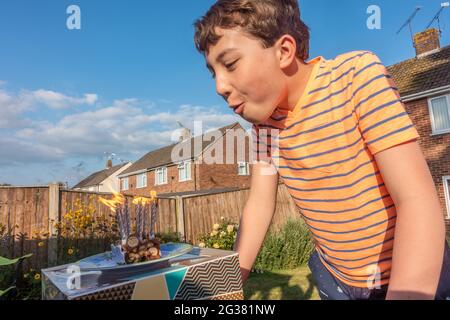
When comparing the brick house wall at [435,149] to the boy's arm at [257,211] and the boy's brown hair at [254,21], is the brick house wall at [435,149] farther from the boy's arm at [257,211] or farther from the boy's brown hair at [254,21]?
the boy's brown hair at [254,21]

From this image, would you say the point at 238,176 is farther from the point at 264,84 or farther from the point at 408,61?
the point at 264,84

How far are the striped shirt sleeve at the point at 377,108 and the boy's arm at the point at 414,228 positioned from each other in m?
0.03

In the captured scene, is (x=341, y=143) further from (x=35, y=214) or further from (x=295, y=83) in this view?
(x=35, y=214)

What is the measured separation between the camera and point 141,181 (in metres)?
39.1

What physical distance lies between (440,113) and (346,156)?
55.2ft

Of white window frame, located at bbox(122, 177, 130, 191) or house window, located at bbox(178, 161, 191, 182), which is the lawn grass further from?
white window frame, located at bbox(122, 177, 130, 191)

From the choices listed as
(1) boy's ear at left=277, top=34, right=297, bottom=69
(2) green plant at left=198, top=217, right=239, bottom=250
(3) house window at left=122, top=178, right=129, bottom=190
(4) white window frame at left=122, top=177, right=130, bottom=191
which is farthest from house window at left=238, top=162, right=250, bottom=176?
(1) boy's ear at left=277, top=34, right=297, bottom=69

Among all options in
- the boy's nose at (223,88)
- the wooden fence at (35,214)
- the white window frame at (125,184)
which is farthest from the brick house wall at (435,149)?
the white window frame at (125,184)

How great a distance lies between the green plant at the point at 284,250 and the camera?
9438 mm

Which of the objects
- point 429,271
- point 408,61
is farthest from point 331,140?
point 408,61

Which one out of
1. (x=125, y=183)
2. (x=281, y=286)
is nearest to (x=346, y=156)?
(x=281, y=286)

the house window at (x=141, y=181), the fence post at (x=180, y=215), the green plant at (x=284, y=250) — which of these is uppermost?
the house window at (x=141, y=181)

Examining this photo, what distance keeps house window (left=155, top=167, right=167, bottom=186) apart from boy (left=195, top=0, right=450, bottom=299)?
110 feet

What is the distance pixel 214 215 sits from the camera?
11.6 m
